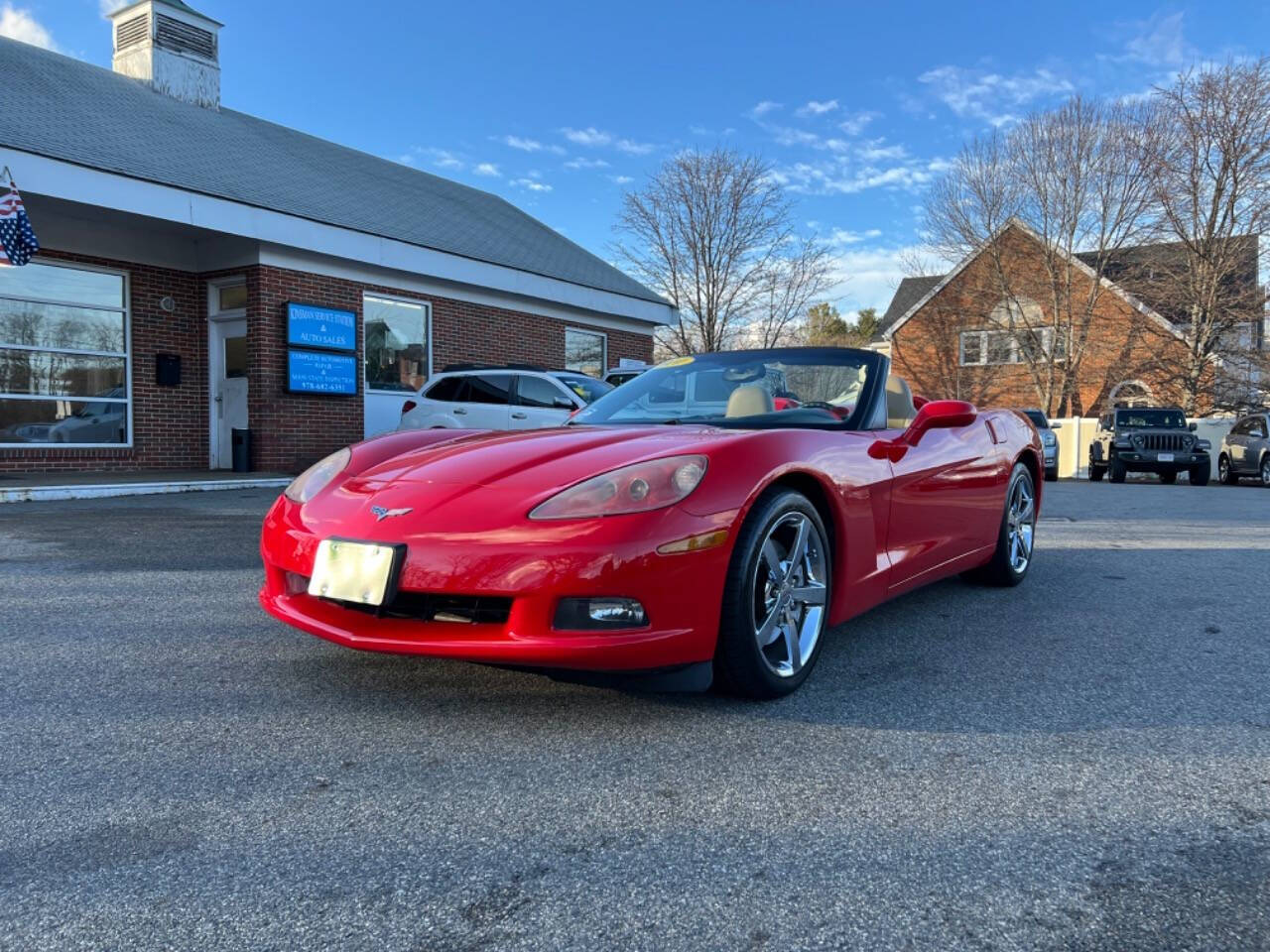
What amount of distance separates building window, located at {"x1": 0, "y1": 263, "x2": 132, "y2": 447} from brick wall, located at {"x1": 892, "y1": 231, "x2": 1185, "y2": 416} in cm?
2637

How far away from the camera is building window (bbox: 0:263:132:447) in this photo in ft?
36.4

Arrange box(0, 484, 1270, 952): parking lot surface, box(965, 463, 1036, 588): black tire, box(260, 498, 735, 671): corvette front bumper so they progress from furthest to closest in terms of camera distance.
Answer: box(965, 463, 1036, 588): black tire
box(260, 498, 735, 671): corvette front bumper
box(0, 484, 1270, 952): parking lot surface

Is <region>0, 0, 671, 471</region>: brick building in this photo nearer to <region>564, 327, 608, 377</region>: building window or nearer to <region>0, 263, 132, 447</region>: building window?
<region>0, 263, 132, 447</region>: building window

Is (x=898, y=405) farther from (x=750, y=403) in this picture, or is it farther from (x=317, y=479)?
(x=317, y=479)

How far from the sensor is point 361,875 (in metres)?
1.81

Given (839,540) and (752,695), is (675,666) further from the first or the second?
(839,540)

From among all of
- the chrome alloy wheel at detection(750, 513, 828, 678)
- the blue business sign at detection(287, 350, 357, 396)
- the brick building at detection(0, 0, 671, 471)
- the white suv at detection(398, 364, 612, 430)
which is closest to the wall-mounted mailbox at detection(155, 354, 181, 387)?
the brick building at detection(0, 0, 671, 471)

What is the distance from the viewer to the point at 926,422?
3.75 m

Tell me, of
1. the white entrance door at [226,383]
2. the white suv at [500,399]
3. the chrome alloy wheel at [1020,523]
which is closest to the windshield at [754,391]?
the chrome alloy wheel at [1020,523]

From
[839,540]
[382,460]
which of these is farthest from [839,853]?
[382,460]

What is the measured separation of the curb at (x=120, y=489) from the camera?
917 cm

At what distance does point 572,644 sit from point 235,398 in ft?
39.5

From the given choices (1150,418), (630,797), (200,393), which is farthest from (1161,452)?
(630,797)

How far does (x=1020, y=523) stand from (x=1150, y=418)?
1651 centimetres
